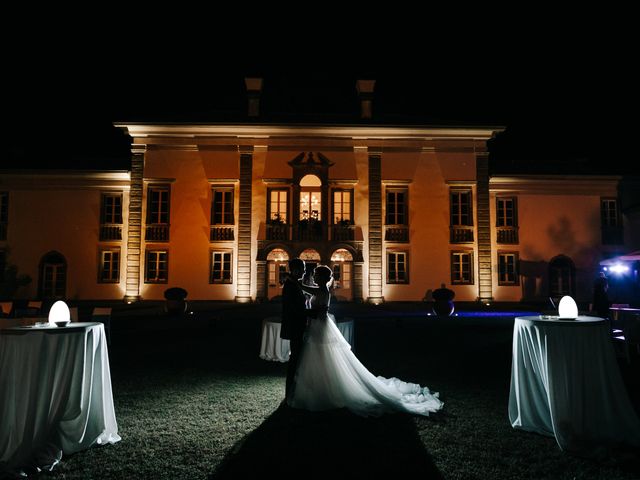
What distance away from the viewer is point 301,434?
4395 millimetres

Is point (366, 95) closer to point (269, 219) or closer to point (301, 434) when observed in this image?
point (269, 219)

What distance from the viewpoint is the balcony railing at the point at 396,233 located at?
68.6 feet

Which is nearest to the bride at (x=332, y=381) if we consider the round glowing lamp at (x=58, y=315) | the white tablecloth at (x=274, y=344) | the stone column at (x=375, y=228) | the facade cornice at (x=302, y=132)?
the round glowing lamp at (x=58, y=315)

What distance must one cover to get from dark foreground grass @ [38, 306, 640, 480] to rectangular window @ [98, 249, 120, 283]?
46.6ft

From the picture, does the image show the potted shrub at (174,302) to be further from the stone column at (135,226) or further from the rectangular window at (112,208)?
the rectangular window at (112,208)

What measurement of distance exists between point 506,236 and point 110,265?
754 inches

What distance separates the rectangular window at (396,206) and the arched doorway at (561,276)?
7618mm

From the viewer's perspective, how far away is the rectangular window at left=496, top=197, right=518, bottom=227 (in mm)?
21703

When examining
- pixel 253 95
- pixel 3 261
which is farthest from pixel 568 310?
pixel 3 261

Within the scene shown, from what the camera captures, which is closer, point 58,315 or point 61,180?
point 58,315

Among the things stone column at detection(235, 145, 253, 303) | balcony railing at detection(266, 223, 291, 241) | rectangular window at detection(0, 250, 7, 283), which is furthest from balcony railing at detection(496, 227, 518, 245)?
rectangular window at detection(0, 250, 7, 283)

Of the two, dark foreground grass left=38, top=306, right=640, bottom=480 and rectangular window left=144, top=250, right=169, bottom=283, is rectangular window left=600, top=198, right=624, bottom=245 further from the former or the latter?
rectangular window left=144, top=250, right=169, bottom=283

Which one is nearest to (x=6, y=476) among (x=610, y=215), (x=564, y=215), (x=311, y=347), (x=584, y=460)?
(x=311, y=347)

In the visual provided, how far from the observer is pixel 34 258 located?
20859 mm
